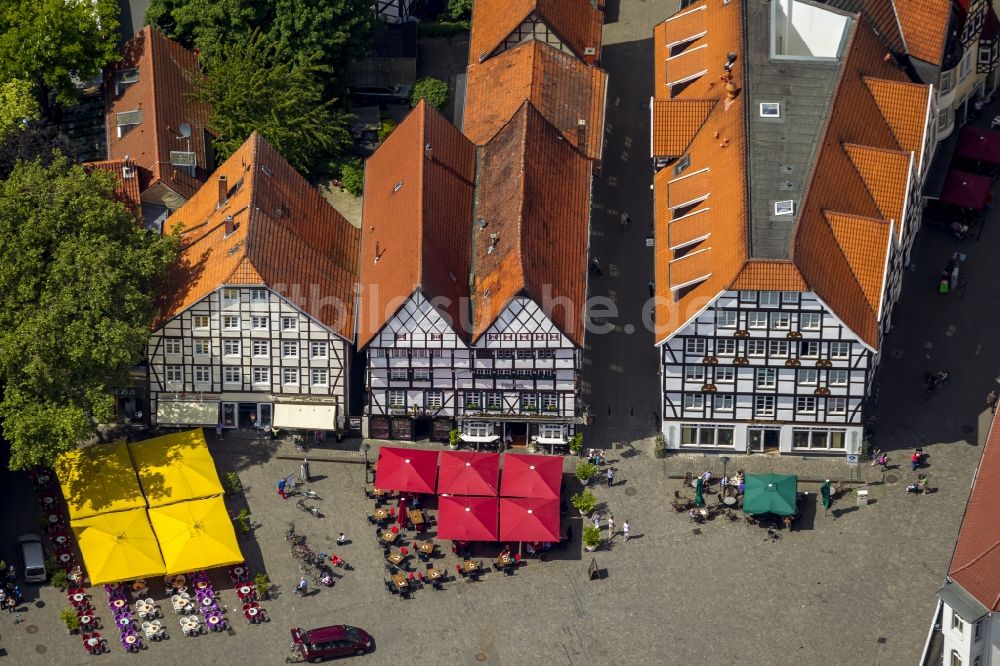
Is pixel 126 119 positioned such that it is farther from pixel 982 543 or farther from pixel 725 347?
pixel 982 543

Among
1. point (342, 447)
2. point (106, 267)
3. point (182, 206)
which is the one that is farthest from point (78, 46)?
point (342, 447)

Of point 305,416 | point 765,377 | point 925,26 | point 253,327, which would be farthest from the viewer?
point 925,26

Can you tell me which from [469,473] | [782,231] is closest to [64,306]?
[469,473]

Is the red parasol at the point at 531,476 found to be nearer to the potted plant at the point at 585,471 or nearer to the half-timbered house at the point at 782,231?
the potted plant at the point at 585,471

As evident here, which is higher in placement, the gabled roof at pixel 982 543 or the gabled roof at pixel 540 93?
the gabled roof at pixel 540 93

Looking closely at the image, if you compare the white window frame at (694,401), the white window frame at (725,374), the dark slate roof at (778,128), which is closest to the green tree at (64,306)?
the white window frame at (694,401)

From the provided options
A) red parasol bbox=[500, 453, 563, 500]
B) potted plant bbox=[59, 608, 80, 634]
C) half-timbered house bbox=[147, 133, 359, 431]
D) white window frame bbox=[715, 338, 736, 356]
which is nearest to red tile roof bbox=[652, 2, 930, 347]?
white window frame bbox=[715, 338, 736, 356]
